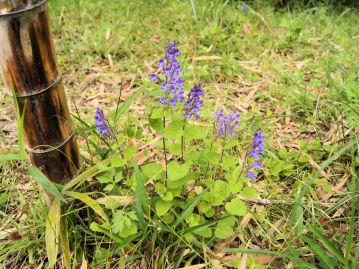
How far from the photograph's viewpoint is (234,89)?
9.28 feet

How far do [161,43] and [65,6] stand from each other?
1.07m

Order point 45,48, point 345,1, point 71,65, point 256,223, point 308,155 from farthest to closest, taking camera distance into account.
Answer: point 345,1
point 71,65
point 308,155
point 256,223
point 45,48

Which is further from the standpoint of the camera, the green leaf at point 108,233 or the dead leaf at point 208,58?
the dead leaf at point 208,58

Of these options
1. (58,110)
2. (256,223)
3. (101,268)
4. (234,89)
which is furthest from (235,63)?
(101,268)

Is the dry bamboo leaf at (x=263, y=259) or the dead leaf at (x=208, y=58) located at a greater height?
the dead leaf at (x=208, y=58)

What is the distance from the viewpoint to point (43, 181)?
155cm

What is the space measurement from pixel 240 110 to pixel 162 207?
1.25 m

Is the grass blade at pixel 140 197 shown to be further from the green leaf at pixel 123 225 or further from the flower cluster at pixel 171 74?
the flower cluster at pixel 171 74

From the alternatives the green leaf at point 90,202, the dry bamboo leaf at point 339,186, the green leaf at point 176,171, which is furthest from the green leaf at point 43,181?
the dry bamboo leaf at point 339,186

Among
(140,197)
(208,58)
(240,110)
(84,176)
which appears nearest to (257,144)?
(140,197)

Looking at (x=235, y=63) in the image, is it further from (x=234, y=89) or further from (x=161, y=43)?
(x=161, y=43)

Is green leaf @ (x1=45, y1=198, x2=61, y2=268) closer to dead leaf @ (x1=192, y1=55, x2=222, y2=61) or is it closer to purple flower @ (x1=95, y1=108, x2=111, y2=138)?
purple flower @ (x1=95, y1=108, x2=111, y2=138)

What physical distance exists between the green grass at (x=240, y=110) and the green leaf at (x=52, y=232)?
0.07 metres

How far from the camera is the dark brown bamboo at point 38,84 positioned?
1.34 metres
